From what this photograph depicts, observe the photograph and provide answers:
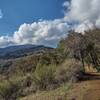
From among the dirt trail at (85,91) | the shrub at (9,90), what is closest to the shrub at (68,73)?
the dirt trail at (85,91)

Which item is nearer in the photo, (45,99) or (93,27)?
(45,99)

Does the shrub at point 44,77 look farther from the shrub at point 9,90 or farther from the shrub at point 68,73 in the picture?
the shrub at point 9,90

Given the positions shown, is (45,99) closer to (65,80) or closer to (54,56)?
(65,80)

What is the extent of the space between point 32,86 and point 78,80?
420 cm

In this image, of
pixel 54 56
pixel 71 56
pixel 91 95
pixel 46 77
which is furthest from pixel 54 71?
pixel 54 56

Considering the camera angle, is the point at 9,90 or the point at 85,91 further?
the point at 9,90

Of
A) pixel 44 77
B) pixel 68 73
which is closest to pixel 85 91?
pixel 68 73

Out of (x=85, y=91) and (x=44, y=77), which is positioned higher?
(x=44, y=77)

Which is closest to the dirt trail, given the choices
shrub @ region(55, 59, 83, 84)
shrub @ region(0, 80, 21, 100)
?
shrub @ region(55, 59, 83, 84)

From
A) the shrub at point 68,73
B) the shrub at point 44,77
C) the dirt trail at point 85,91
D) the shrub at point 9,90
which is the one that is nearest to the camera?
the dirt trail at point 85,91

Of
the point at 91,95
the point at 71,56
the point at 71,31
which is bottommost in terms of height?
the point at 91,95

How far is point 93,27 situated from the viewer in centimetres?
4919

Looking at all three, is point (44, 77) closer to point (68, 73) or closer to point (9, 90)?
point (68, 73)

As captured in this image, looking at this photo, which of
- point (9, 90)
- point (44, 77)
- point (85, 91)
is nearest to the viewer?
point (85, 91)
